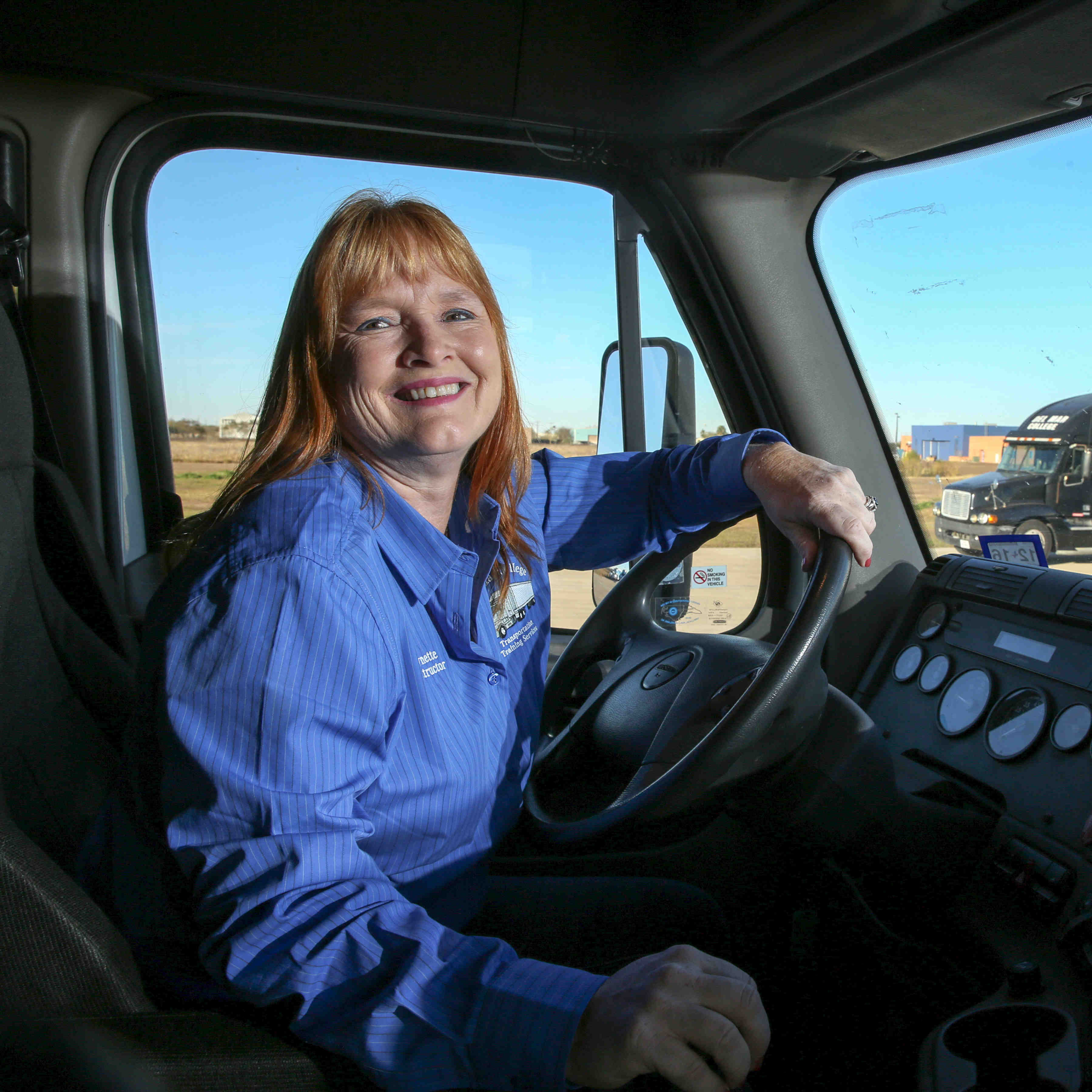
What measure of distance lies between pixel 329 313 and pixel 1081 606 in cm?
129

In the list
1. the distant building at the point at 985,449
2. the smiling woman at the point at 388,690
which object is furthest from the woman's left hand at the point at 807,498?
the distant building at the point at 985,449

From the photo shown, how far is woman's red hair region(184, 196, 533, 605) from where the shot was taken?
3.88 ft

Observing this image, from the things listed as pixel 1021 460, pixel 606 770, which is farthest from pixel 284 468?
pixel 1021 460

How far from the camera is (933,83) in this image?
1.55 m

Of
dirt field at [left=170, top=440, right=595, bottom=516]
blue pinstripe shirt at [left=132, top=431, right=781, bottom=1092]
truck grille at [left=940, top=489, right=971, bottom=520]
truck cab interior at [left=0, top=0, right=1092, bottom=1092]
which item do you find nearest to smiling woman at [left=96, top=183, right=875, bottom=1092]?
blue pinstripe shirt at [left=132, top=431, right=781, bottom=1092]

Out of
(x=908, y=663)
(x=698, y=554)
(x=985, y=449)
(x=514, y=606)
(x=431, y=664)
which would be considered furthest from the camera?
(x=698, y=554)

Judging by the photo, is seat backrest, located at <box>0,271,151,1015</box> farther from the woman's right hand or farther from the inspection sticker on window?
the inspection sticker on window

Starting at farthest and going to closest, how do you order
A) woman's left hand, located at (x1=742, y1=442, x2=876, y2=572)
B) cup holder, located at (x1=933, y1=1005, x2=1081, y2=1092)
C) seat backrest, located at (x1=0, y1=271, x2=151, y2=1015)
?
woman's left hand, located at (x1=742, y1=442, x2=876, y2=572) → cup holder, located at (x1=933, y1=1005, x2=1081, y2=1092) → seat backrest, located at (x1=0, y1=271, x2=151, y2=1015)

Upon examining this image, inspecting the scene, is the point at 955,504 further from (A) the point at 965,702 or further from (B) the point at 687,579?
(B) the point at 687,579

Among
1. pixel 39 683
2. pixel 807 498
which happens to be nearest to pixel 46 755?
pixel 39 683

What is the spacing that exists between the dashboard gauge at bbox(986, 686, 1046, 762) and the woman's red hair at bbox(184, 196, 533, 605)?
87cm

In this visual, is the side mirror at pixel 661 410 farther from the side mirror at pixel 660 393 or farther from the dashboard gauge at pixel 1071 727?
the dashboard gauge at pixel 1071 727

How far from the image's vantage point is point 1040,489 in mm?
1787

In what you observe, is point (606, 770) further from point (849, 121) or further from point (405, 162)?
point (405, 162)
